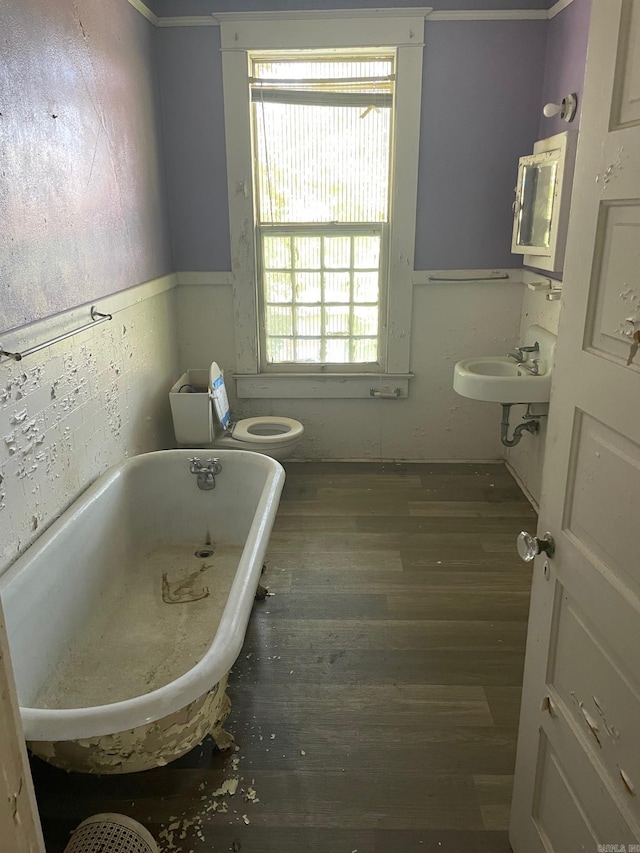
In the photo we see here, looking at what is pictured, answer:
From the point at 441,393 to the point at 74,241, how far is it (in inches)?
95.2

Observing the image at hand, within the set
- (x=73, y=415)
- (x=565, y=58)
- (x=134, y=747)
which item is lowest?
(x=134, y=747)

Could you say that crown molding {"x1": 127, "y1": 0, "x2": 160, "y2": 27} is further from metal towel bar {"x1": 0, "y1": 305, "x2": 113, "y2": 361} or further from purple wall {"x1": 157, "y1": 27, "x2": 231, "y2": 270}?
metal towel bar {"x1": 0, "y1": 305, "x2": 113, "y2": 361}

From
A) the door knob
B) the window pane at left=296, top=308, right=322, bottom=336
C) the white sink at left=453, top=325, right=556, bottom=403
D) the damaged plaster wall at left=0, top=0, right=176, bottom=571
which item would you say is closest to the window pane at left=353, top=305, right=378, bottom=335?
the window pane at left=296, top=308, right=322, bottom=336

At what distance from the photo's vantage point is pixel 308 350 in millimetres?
3941

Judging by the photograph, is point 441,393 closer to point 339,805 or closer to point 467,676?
point 467,676

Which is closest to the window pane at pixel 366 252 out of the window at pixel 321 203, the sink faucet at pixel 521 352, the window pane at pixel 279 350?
the window at pixel 321 203

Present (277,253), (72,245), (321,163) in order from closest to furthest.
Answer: (72,245) → (321,163) → (277,253)

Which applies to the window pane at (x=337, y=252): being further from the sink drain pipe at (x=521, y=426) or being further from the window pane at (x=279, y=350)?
the sink drain pipe at (x=521, y=426)

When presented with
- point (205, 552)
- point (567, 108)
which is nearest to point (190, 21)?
point (567, 108)

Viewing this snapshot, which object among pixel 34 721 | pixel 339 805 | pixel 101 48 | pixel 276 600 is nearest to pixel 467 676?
pixel 339 805

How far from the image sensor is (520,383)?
302 cm

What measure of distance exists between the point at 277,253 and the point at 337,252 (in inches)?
14.5

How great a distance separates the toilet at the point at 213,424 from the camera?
3279mm

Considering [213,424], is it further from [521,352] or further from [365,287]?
[521,352]
